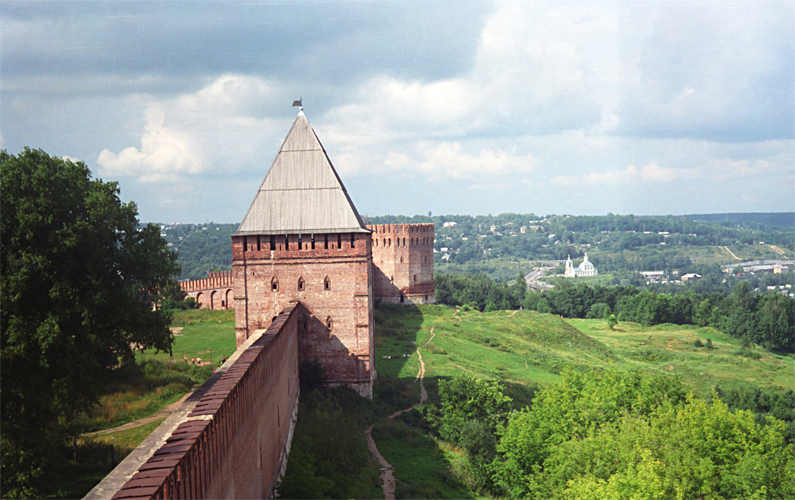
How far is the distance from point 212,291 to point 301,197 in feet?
104

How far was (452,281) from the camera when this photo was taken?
9200 centimetres

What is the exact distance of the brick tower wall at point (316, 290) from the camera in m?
27.2

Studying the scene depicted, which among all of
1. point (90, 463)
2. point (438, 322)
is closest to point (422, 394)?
point (90, 463)

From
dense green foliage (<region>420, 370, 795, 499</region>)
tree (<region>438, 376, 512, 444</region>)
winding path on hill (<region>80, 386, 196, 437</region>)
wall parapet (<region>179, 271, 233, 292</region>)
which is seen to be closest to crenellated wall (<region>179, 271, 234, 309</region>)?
wall parapet (<region>179, 271, 233, 292</region>)

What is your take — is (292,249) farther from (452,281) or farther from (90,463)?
(452,281)

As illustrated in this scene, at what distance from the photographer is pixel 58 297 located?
51.2 feet

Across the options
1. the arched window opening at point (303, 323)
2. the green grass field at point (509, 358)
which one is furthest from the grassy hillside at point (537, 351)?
the arched window opening at point (303, 323)

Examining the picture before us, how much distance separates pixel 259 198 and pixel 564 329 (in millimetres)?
42216

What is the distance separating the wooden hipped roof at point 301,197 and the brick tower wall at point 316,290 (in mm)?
447

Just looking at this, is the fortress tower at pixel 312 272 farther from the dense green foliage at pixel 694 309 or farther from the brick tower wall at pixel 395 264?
the dense green foliage at pixel 694 309

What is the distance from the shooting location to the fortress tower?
27.2 metres

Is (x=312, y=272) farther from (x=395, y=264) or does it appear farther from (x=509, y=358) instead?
(x=395, y=264)

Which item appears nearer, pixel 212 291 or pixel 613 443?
pixel 613 443

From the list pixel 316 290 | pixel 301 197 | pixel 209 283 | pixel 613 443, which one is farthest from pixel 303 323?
pixel 209 283
